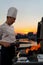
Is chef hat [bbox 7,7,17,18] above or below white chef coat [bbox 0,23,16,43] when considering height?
above

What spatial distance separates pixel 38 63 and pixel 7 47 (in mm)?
694

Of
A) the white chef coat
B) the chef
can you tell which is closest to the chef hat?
the chef

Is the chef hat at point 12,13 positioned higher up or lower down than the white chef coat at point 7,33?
higher up

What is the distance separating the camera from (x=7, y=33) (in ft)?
10.7

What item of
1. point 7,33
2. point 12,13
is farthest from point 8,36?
point 12,13

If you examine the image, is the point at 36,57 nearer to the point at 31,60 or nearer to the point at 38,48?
the point at 31,60

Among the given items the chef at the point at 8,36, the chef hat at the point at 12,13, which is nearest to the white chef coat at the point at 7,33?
the chef at the point at 8,36

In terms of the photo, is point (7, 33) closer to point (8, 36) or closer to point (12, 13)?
point (8, 36)

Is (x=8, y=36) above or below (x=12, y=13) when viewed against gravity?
below

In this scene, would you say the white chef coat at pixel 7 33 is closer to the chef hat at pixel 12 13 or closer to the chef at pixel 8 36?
the chef at pixel 8 36

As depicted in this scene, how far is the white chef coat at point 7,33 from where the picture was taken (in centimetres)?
327

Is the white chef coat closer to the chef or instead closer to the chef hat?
the chef

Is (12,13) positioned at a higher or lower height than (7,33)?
higher

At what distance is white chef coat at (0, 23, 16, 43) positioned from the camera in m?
3.27
